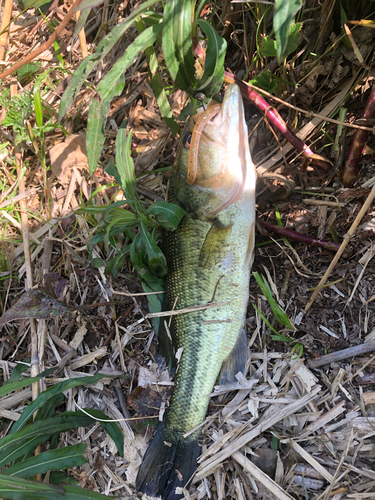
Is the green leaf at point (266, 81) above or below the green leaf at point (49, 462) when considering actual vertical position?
above

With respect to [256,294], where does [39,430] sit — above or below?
below

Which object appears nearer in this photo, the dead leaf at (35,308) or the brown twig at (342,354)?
the brown twig at (342,354)

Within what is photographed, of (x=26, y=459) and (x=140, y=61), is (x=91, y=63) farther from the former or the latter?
(x=26, y=459)

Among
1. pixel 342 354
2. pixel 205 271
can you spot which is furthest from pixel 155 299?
pixel 342 354

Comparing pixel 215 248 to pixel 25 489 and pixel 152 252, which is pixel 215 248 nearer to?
pixel 152 252

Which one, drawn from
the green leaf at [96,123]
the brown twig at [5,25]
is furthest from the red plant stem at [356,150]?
the brown twig at [5,25]

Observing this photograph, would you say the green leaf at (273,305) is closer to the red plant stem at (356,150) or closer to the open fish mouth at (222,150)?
the open fish mouth at (222,150)
